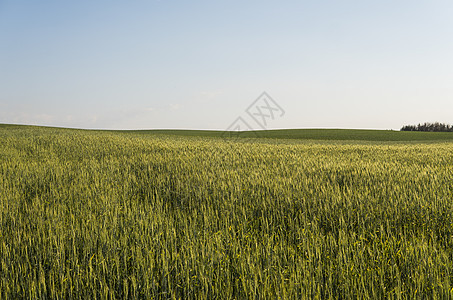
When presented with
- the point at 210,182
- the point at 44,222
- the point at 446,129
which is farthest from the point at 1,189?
the point at 446,129

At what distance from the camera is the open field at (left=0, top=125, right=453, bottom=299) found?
2471 mm

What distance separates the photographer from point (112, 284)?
266 centimetres

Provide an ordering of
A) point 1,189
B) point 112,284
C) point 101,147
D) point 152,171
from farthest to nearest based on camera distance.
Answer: point 101,147 < point 152,171 < point 1,189 < point 112,284

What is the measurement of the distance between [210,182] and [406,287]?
12.7 ft

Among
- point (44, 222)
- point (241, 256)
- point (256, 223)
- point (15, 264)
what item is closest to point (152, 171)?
point (44, 222)

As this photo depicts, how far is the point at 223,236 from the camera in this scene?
341 cm

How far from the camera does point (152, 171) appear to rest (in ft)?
24.8

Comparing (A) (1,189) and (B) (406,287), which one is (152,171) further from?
(B) (406,287)

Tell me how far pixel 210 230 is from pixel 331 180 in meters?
3.78

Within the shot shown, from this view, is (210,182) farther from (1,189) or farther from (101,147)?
(101,147)

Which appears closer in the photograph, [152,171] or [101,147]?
[152,171]

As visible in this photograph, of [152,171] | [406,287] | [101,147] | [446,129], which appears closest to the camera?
[406,287]

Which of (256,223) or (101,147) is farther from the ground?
(101,147)

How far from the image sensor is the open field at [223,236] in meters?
2.47
